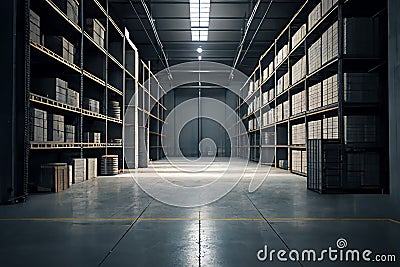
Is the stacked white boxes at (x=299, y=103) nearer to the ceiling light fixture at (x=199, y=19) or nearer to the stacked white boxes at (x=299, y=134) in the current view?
the stacked white boxes at (x=299, y=134)

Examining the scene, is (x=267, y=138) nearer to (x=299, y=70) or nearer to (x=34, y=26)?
(x=299, y=70)

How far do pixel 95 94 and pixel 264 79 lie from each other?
8518 millimetres

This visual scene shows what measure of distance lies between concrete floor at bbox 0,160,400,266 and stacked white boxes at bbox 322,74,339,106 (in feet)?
8.61

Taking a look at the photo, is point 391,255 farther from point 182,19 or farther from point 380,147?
point 182,19

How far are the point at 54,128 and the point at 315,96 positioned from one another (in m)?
6.56

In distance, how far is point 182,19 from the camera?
53.0 feet

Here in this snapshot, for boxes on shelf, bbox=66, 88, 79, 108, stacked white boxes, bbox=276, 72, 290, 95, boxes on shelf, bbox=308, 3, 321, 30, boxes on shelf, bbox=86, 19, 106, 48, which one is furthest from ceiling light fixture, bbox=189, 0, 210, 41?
boxes on shelf, bbox=66, 88, 79, 108

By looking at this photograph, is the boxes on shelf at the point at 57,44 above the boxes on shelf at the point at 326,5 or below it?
below

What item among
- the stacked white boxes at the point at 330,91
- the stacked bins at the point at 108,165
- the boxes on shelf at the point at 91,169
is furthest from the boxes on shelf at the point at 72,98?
the stacked white boxes at the point at 330,91

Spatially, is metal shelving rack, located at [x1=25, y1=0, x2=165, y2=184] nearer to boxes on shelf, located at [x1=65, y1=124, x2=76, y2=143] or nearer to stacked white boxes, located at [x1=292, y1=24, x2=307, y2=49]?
boxes on shelf, located at [x1=65, y1=124, x2=76, y2=143]

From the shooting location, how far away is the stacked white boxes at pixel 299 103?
11.1 m

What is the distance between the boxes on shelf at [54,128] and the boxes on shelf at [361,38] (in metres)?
6.29

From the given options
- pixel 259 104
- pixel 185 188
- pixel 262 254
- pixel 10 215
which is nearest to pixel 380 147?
pixel 185 188

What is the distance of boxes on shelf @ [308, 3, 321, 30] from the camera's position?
938 centimetres
